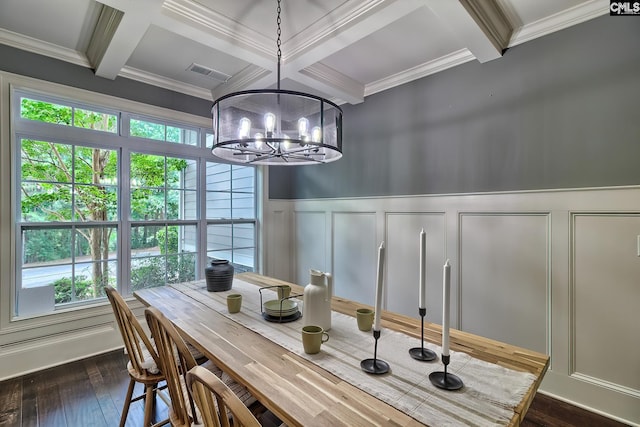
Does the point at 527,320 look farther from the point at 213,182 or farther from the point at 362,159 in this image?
the point at 213,182

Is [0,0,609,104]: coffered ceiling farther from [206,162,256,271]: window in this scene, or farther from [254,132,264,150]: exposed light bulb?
[206,162,256,271]: window

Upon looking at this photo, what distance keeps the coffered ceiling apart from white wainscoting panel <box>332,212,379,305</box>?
4.79 feet

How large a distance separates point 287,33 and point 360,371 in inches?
91.8

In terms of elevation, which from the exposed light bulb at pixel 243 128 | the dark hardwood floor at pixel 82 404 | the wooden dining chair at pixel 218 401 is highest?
the exposed light bulb at pixel 243 128

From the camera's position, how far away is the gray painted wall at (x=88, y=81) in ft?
7.52

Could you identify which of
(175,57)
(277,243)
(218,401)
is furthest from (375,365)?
(277,243)

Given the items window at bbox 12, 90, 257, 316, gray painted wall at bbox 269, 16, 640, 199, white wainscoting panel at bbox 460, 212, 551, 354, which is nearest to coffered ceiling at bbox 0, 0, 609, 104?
gray painted wall at bbox 269, 16, 640, 199

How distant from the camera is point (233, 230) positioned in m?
3.73

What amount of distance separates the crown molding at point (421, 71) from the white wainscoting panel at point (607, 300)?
1546mm

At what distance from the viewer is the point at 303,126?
1.66 m

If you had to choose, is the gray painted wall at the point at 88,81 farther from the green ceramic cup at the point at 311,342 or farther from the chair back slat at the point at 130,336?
the green ceramic cup at the point at 311,342

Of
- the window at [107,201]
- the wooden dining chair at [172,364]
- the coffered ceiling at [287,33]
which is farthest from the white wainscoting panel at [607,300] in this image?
the window at [107,201]

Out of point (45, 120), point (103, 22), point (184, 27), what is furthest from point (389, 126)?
point (45, 120)

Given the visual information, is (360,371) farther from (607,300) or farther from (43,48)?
(43,48)
